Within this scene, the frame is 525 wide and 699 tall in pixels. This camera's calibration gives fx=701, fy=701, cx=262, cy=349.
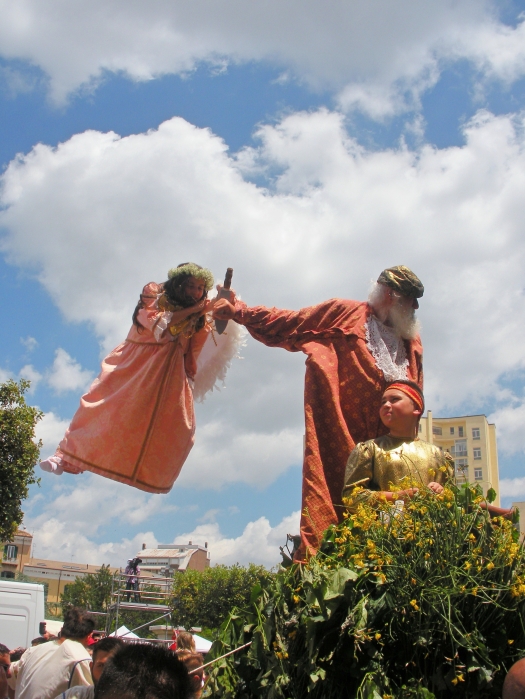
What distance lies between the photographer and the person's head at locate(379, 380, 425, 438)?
425 centimetres

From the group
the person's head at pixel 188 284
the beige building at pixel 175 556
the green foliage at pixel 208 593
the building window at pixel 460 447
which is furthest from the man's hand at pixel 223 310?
the beige building at pixel 175 556

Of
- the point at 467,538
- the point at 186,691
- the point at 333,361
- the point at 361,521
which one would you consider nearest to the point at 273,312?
the point at 333,361

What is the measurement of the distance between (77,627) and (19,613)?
5743 mm

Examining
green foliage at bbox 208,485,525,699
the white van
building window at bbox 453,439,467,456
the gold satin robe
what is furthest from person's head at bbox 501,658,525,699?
building window at bbox 453,439,467,456

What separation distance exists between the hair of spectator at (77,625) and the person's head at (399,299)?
121 inches

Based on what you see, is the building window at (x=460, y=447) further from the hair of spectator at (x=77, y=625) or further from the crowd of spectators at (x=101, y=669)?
the hair of spectator at (x=77, y=625)

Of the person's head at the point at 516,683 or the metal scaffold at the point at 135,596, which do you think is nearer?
the person's head at the point at 516,683

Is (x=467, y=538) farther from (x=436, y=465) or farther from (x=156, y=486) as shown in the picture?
(x=156, y=486)

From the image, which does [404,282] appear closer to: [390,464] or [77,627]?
[390,464]

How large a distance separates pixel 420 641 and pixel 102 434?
134 inches

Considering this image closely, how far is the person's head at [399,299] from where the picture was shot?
16.5 feet

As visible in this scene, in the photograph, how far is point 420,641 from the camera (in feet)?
8.72

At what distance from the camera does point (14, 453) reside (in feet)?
61.4

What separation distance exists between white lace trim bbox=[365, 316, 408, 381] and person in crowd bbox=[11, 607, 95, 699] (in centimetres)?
277
